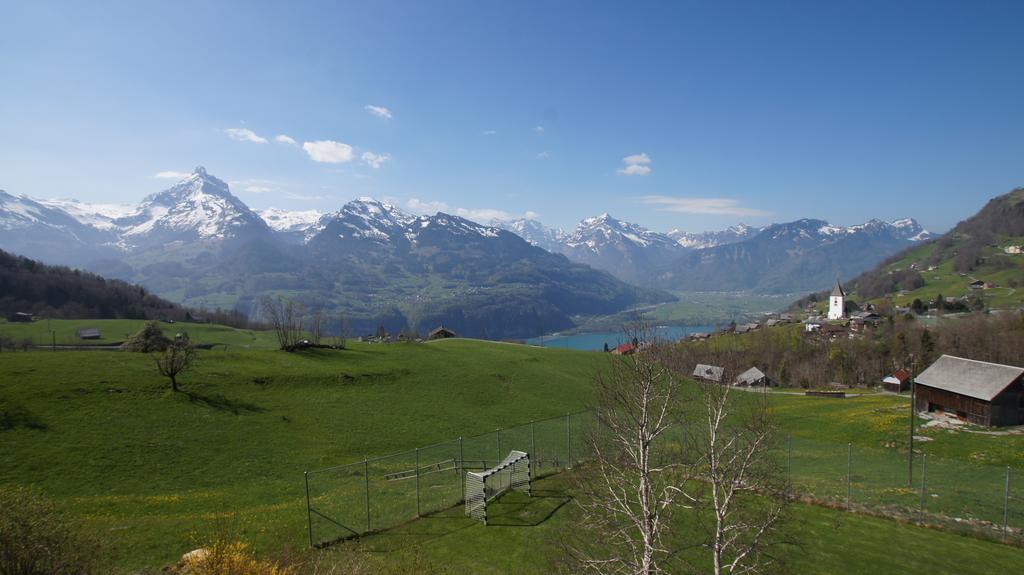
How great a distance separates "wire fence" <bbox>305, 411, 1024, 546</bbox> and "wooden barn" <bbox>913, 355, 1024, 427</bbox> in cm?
1540

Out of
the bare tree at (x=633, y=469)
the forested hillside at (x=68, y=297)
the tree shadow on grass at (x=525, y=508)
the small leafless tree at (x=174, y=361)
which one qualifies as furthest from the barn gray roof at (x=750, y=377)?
the forested hillside at (x=68, y=297)

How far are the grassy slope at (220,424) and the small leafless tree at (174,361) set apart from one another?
983 mm

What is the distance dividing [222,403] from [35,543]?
3257 centimetres

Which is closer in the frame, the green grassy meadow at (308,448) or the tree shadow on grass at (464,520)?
the tree shadow on grass at (464,520)

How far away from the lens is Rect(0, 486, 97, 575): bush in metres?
10.2

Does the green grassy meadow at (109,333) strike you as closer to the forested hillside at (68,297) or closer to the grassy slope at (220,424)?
the forested hillside at (68,297)

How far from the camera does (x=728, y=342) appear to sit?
5039 inches

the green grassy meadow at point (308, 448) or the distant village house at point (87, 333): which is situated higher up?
the distant village house at point (87, 333)

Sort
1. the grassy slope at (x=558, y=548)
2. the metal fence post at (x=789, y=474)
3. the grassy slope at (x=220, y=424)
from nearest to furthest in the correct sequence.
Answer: the grassy slope at (x=558, y=548) < the grassy slope at (x=220, y=424) < the metal fence post at (x=789, y=474)

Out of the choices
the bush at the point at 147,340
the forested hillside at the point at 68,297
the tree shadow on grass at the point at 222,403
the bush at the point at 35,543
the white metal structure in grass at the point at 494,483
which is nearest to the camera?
the bush at the point at 35,543

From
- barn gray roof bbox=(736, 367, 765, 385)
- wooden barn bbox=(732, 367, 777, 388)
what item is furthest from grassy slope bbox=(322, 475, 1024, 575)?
barn gray roof bbox=(736, 367, 765, 385)

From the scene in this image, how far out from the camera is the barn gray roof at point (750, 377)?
92.9 metres

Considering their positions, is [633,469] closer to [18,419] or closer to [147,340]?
[18,419]

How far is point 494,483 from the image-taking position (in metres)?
25.0
